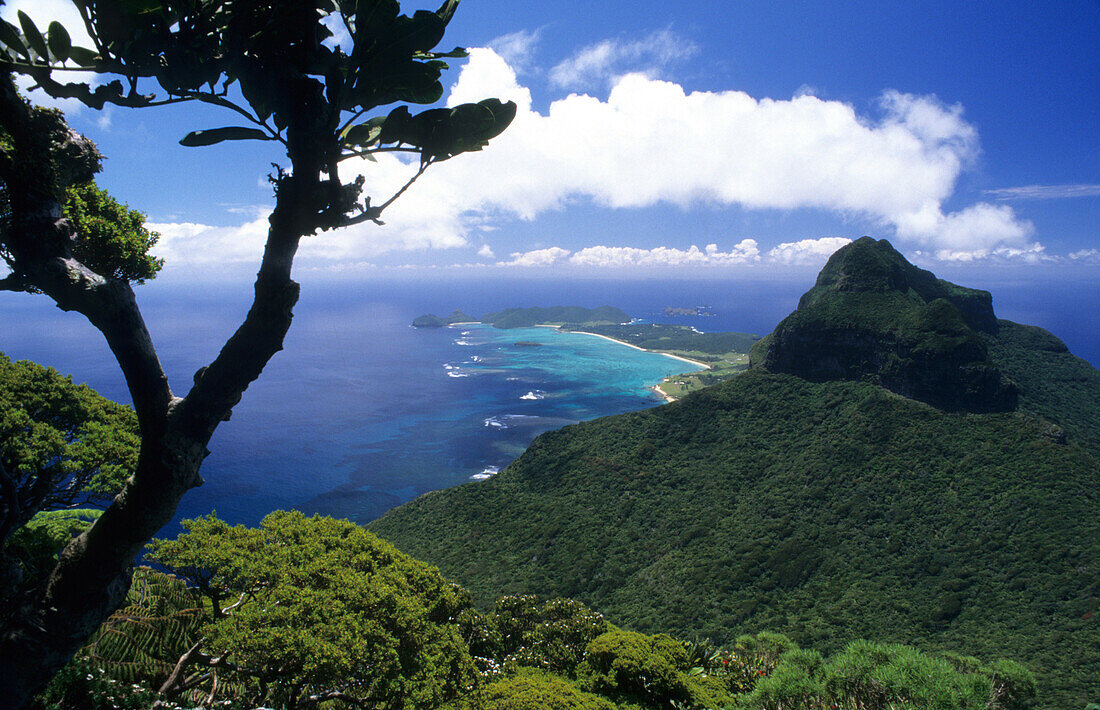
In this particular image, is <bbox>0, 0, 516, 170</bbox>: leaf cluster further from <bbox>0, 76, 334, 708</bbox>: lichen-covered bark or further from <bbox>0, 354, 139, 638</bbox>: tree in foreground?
<bbox>0, 354, 139, 638</bbox>: tree in foreground

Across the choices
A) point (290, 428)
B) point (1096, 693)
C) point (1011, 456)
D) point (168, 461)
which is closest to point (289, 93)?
point (168, 461)

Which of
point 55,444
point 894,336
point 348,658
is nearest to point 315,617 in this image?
point 348,658

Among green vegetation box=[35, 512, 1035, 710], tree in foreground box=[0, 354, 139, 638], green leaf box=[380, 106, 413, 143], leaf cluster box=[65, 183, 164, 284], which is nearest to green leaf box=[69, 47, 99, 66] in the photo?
green leaf box=[380, 106, 413, 143]

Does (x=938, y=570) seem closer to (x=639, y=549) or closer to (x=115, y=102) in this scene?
(x=639, y=549)

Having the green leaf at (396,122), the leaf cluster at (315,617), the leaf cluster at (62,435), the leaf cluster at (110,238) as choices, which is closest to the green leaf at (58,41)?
the green leaf at (396,122)

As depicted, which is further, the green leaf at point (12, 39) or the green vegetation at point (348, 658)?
the green vegetation at point (348, 658)

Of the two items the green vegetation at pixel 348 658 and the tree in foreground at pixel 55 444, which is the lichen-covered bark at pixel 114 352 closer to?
the green vegetation at pixel 348 658

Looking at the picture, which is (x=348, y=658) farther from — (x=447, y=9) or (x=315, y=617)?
(x=447, y=9)
